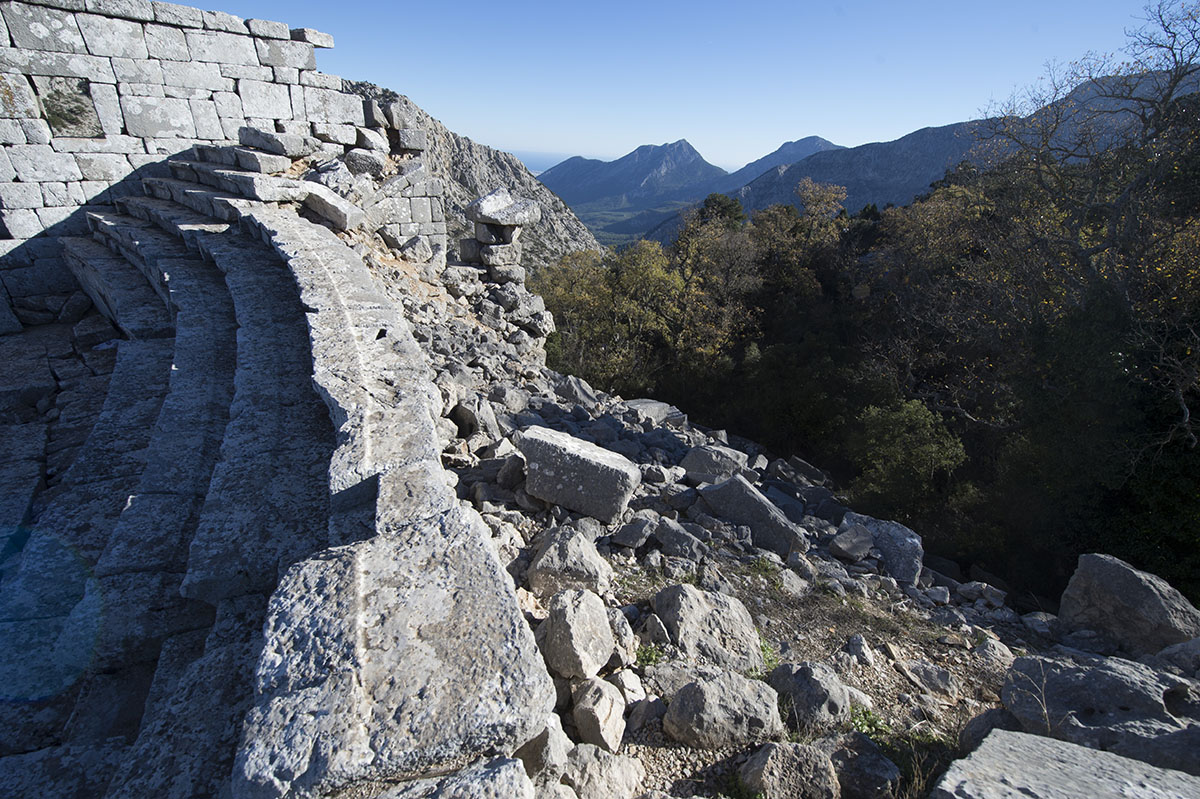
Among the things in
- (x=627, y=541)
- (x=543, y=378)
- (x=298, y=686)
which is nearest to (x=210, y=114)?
(x=543, y=378)

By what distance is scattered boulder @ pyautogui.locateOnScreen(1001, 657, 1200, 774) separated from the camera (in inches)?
97.1

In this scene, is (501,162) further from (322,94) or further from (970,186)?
(322,94)

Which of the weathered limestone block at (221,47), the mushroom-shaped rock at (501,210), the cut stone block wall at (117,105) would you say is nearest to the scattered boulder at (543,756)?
the cut stone block wall at (117,105)

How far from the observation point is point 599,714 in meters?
2.31

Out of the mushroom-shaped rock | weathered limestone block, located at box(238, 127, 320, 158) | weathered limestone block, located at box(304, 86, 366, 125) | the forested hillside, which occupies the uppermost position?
weathered limestone block, located at box(304, 86, 366, 125)

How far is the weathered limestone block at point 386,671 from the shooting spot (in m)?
1.59

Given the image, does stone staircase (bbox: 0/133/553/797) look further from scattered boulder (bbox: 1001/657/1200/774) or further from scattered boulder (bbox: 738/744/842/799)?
scattered boulder (bbox: 1001/657/1200/774)

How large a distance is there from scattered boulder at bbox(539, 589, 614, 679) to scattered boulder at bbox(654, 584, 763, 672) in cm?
46

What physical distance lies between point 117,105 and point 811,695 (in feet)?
35.1

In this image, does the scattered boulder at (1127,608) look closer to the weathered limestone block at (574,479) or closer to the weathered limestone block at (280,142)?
the weathered limestone block at (574,479)

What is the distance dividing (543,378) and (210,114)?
6781mm

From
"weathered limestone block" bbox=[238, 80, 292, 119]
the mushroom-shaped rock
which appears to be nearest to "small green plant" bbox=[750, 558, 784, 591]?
the mushroom-shaped rock

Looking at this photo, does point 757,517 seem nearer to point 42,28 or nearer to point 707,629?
point 707,629

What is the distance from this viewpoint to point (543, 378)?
6.96 meters
